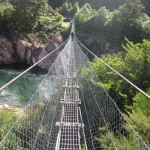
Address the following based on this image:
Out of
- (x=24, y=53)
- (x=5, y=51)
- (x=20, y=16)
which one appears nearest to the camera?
(x=5, y=51)

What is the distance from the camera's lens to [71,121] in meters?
4.42

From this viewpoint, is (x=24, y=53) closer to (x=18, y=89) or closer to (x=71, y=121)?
A: (x=18, y=89)

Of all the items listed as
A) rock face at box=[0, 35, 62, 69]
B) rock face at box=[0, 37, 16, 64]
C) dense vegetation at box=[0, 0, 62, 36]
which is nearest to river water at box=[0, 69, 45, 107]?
rock face at box=[0, 37, 16, 64]

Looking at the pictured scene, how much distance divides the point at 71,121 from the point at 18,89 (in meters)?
6.27

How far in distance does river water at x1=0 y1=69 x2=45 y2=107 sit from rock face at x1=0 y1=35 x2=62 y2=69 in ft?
3.96

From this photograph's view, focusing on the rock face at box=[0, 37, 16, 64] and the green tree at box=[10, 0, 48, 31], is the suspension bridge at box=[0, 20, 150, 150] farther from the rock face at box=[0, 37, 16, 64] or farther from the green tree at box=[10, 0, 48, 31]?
the green tree at box=[10, 0, 48, 31]

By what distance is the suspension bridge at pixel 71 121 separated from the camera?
150 inches

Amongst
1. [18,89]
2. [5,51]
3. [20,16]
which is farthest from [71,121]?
[20,16]

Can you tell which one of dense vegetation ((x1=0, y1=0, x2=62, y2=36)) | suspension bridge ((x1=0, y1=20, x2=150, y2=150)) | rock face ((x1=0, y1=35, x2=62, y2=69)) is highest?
dense vegetation ((x1=0, y1=0, x2=62, y2=36))

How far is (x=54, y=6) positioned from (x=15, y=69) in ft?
39.1

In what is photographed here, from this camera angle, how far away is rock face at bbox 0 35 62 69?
13664 millimetres

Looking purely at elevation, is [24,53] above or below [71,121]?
below

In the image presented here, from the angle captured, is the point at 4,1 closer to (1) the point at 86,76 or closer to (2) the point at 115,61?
(2) the point at 115,61

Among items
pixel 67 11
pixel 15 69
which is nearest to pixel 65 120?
pixel 15 69
